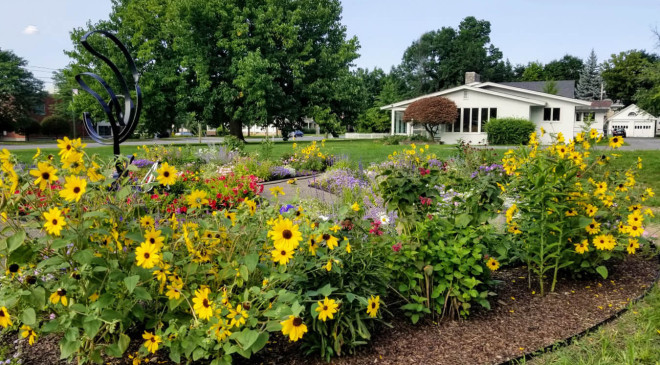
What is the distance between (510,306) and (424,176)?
0.96 metres

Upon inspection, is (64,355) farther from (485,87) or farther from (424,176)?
(485,87)

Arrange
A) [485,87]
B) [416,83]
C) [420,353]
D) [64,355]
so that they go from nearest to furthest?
1. [64,355]
2. [420,353]
3. [485,87]
4. [416,83]

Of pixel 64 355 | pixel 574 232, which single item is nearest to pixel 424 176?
pixel 574 232

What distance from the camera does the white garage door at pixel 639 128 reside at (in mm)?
42125

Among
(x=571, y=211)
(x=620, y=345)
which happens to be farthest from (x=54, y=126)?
(x=620, y=345)

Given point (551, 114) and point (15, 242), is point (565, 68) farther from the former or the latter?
point (15, 242)

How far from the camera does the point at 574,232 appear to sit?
2.77 metres


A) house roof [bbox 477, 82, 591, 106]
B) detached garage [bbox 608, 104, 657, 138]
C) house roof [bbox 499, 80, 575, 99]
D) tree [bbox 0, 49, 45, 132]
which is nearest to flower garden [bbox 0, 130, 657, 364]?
house roof [bbox 477, 82, 591, 106]

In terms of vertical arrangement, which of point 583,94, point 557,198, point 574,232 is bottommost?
point 574,232

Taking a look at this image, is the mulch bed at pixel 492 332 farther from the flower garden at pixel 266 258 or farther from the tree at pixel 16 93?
the tree at pixel 16 93

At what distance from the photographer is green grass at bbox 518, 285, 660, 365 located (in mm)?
2059

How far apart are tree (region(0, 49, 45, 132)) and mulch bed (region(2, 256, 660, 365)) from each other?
37391 mm

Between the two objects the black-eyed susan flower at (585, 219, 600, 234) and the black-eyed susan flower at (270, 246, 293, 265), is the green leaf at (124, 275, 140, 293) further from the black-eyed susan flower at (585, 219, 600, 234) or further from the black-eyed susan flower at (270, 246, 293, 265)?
the black-eyed susan flower at (585, 219, 600, 234)

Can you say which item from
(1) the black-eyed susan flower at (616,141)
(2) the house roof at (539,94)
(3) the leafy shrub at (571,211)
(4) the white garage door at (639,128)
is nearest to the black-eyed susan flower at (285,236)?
(3) the leafy shrub at (571,211)
